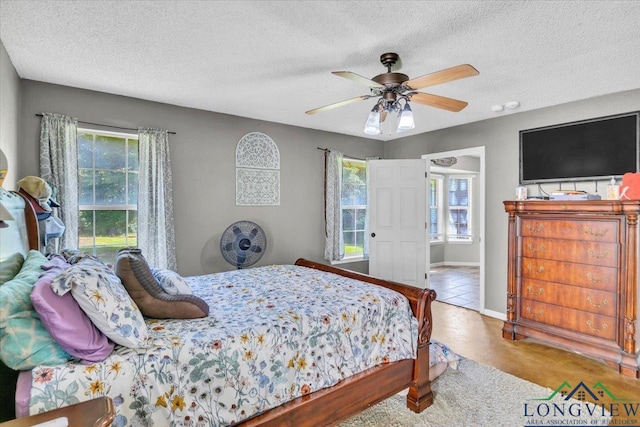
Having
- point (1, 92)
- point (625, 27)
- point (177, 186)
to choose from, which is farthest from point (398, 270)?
point (1, 92)

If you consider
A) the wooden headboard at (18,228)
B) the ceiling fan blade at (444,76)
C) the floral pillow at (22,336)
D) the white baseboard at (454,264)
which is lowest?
the white baseboard at (454,264)

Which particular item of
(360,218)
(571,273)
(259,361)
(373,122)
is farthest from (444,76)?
(360,218)

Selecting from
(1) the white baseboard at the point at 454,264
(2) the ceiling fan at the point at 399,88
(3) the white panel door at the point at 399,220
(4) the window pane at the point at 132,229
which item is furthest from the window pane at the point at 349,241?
(1) the white baseboard at the point at 454,264

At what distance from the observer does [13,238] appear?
1.75 metres

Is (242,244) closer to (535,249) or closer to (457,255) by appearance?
(535,249)

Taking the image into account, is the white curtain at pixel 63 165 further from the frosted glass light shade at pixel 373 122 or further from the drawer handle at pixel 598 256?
the drawer handle at pixel 598 256

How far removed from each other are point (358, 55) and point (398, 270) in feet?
10.3

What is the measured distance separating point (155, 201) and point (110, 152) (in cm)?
66

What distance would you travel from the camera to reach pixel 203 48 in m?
2.28

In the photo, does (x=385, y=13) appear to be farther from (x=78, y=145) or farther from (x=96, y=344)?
(x=78, y=145)

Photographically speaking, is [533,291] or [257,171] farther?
[257,171]

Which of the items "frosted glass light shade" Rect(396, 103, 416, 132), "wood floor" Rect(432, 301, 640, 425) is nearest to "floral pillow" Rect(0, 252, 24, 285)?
"frosted glass light shade" Rect(396, 103, 416, 132)

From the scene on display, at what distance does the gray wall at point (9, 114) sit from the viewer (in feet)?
7.27

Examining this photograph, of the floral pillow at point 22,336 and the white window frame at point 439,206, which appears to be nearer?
the floral pillow at point 22,336
